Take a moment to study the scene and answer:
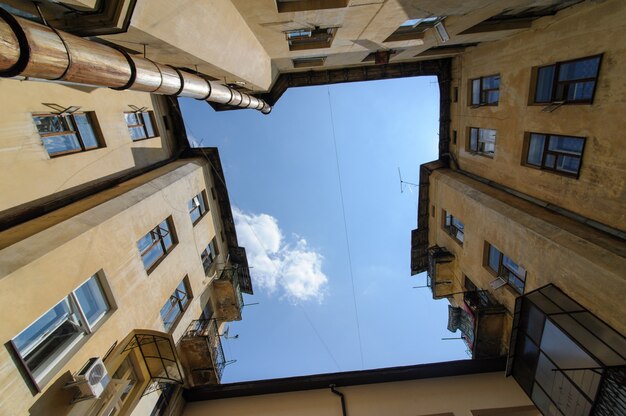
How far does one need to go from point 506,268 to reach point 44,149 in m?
15.6

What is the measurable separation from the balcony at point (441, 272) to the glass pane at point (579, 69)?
31.4 ft

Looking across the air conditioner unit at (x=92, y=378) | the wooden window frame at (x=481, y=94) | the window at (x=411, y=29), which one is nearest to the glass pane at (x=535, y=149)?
the wooden window frame at (x=481, y=94)

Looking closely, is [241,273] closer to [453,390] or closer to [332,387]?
[332,387]

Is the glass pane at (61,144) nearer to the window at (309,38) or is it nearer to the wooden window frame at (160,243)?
the wooden window frame at (160,243)

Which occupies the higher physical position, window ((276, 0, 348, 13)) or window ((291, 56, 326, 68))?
window ((276, 0, 348, 13))

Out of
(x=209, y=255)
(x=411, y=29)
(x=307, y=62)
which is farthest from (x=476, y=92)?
(x=209, y=255)

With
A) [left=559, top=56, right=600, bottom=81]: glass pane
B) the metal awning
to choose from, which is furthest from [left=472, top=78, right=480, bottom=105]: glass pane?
the metal awning

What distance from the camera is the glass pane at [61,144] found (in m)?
8.58

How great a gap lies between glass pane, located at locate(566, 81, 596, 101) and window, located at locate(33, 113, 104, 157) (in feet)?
48.9

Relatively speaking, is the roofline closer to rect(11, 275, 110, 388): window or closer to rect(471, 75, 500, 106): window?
rect(11, 275, 110, 388): window

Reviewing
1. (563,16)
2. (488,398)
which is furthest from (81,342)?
(563,16)

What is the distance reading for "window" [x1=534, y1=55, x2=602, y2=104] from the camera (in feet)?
26.8

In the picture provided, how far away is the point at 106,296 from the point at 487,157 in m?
15.8

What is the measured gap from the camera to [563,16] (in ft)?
29.8
